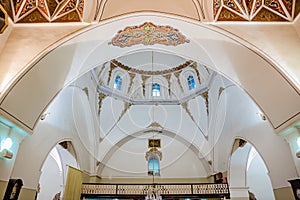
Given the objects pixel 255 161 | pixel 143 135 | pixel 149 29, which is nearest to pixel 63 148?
pixel 143 135

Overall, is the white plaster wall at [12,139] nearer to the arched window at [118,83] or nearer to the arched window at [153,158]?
the arched window at [118,83]

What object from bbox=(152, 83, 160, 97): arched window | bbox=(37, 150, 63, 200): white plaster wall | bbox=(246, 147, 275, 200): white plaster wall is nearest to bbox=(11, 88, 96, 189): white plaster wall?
bbox=(37, 150, 63, 200): white plaster wall

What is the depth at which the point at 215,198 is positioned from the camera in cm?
1030

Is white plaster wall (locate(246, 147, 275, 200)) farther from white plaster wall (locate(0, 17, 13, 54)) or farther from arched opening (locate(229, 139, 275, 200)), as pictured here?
white plaster wall (locate(0, 17, 13, 54))

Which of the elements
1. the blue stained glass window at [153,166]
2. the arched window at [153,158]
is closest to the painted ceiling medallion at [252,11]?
the arched window at [153,158]

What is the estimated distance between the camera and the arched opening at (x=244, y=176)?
9148 mm

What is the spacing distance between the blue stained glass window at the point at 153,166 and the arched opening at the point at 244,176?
4.36m

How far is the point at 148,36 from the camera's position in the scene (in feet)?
18.5

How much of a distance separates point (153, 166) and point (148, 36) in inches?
358

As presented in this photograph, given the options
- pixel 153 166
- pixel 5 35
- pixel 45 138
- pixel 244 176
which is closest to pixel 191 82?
pixel 244 176

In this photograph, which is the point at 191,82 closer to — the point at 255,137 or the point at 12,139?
the point at 255,137

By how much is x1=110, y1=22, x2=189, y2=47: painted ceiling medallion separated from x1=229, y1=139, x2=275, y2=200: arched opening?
5.47 meters

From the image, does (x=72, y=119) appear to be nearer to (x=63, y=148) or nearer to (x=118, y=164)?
(x=63, y=148)

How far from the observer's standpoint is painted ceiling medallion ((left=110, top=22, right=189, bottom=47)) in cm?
532
